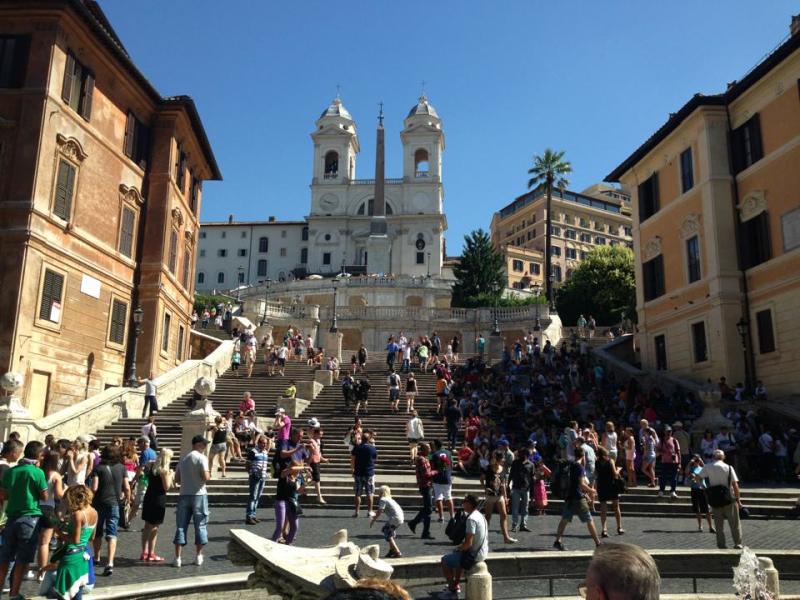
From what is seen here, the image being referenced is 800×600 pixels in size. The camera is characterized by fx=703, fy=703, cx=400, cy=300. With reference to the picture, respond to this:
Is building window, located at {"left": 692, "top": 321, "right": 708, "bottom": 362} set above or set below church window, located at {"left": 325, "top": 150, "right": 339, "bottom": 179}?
below

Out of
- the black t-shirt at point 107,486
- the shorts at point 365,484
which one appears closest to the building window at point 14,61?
the shorts at point 365,484

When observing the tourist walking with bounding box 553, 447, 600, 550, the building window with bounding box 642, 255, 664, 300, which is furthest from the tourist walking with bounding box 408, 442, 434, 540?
the building window with bounding box 642, 255, 664, 300

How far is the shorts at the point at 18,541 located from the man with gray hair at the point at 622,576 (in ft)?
22.8

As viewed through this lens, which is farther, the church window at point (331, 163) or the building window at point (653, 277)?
the church window at point (331, 163)

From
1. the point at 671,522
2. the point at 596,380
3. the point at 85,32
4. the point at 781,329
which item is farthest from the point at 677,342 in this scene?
the point at 85,32

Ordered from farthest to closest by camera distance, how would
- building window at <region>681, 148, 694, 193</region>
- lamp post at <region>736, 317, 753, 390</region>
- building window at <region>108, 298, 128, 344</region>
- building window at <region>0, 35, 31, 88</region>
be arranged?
building window at <region>681, 148, 694, 193</region>
building window at <region>108, 298, 128, 344</region>
lamp post at <region>736, 317, 753, 390</region>
building window at <region>0, 35, 31, 88</region>

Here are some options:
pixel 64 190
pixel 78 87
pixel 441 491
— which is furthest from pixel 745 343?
pixel 78 87

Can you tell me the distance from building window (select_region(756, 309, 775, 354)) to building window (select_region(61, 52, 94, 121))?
2331cm

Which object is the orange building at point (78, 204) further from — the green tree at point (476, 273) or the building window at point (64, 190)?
the green tree at point (476, 273)

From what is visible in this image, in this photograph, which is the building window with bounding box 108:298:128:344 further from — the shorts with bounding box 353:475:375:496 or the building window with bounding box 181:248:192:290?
the shorts with bounding box 353:475:375:496

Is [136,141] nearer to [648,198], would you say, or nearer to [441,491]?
[441,491]

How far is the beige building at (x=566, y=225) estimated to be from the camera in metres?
99.1

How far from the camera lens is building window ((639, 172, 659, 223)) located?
29.1 m

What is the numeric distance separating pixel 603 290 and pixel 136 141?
140 feet
